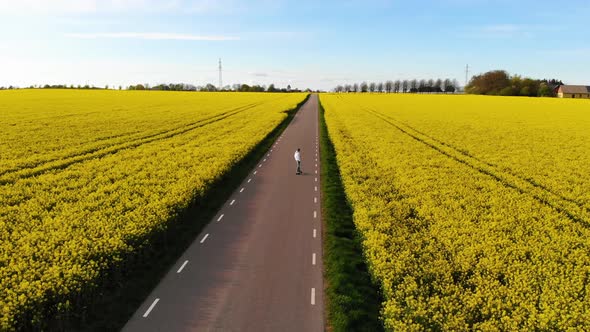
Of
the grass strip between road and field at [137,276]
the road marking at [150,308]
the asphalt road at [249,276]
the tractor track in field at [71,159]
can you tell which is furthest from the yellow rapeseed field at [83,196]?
the asphalt road at [249,276]

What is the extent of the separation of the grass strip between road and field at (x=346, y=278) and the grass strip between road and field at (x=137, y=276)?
6615mm

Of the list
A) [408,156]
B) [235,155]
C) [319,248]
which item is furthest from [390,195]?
[235,155]

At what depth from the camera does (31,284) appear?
12039 millimetres

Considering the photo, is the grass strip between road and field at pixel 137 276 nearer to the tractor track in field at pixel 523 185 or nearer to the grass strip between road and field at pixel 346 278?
the grass strip between road and field at pixel 346 278

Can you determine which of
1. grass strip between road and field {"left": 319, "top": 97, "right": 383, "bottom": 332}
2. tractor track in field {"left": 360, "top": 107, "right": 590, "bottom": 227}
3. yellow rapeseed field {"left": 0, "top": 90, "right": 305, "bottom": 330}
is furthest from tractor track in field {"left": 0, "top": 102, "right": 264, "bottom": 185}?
tractor track in field {"left": 360, "top": 107, "right": 590, "bottom": 227}

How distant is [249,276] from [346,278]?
378 cm

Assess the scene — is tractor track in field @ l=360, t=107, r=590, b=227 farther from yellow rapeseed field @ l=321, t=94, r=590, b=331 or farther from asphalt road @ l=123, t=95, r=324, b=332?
asphalt road @ l=123, t=95, r=324, b=332

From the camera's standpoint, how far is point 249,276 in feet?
50.2

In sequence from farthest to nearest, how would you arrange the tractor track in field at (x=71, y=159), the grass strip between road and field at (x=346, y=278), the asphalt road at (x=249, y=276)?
the tractor track in field at (x=71, y=159)
the grass strip between road and field at (x=346, y=278)
the asphalt road at (x=249, y=276)

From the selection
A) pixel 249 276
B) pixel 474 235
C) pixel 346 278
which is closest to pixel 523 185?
pixel 474 235

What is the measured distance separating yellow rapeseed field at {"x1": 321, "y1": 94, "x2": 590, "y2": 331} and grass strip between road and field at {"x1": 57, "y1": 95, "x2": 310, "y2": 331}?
8.38 m

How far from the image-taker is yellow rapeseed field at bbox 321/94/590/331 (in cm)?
1200

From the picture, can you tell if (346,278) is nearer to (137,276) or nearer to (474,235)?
(474,235)

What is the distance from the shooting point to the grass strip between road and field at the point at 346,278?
12820 mm
